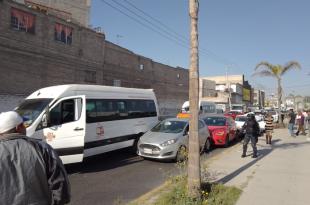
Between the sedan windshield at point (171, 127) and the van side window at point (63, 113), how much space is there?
3.83 m

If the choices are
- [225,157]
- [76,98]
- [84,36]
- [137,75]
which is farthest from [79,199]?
[137,75]

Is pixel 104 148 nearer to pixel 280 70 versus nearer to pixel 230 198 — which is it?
pixel 230 198

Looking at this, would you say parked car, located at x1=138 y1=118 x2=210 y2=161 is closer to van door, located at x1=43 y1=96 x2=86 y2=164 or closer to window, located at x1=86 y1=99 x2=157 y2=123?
window, located at x1=86 y1=99 x2=157 y2=123

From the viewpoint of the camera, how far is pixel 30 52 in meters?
23.7

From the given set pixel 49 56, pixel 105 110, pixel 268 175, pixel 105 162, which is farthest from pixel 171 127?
pixel 49 56

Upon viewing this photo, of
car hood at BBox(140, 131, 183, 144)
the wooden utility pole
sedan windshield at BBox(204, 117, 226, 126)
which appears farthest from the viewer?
sedan windshield at BBox(204, 117, 226, 126)

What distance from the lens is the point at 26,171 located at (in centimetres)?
275

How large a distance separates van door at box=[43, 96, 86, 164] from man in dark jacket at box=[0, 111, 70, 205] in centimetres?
595

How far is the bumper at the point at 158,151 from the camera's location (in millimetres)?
10773

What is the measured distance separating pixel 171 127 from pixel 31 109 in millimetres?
5193

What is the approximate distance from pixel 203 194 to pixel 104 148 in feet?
16.6

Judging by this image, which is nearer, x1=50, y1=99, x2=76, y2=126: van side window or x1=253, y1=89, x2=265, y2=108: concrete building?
x1=50, y1=99, x2=76, y2=126: van side window

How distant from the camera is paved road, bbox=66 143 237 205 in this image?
23.1 ft

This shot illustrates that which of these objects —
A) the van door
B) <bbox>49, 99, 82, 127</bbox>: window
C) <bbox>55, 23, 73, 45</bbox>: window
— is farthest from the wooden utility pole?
<bbox>55, 23, 73, 45</bbox>: window
